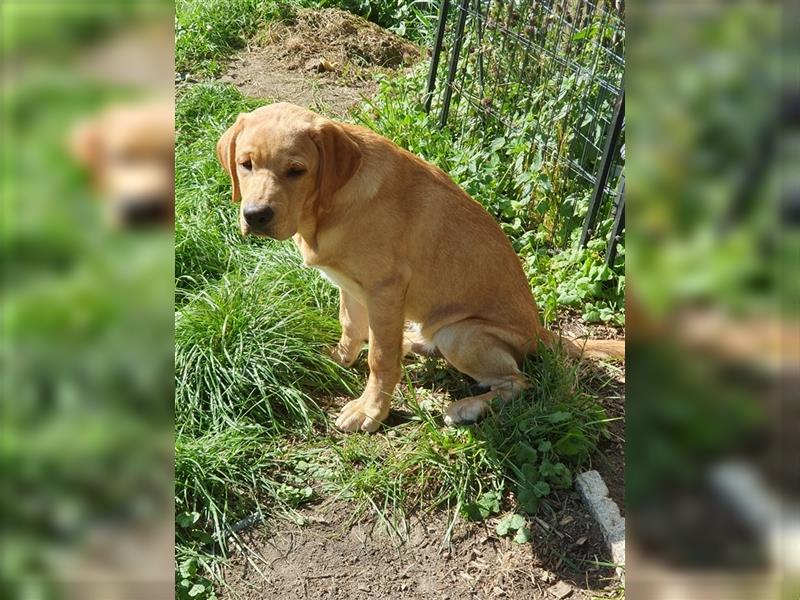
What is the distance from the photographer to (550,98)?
5801mm

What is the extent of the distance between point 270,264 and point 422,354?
112 centimetres

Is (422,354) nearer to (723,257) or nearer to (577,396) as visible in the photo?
(577,396)

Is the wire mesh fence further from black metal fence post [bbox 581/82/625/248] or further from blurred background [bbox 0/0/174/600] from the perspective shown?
blurred background [bbox 0/0/174/600]

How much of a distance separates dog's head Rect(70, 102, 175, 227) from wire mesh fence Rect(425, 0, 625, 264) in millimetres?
4575

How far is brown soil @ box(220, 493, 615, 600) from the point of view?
135 inches

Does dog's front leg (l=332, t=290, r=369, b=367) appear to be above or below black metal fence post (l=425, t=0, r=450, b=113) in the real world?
below

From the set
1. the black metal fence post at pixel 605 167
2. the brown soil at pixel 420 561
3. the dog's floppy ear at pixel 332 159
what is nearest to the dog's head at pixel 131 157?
the dog's floppy ear at pixel 332 159

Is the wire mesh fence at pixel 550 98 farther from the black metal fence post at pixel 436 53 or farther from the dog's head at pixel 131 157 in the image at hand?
the dog's head at pixel 131 157

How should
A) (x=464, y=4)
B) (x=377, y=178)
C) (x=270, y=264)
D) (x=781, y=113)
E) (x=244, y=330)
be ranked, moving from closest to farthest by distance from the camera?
1. (x=781, y=113)
2. (x=377, y=178)
3. (x=244, y=330)
4. (x=270, y=264)
5. (x=464, y=4)

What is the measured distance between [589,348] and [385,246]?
4.19 feet

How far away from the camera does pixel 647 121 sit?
0.62 meters

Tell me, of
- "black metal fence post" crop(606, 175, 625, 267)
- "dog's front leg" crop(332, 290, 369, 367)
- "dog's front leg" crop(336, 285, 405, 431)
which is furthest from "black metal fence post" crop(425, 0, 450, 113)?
"dog's front leg" crop(336, 285, 405, 431)

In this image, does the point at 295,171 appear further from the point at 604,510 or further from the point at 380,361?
the point at 604,510

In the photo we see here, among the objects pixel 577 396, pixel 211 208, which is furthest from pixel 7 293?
pixel 211 208
